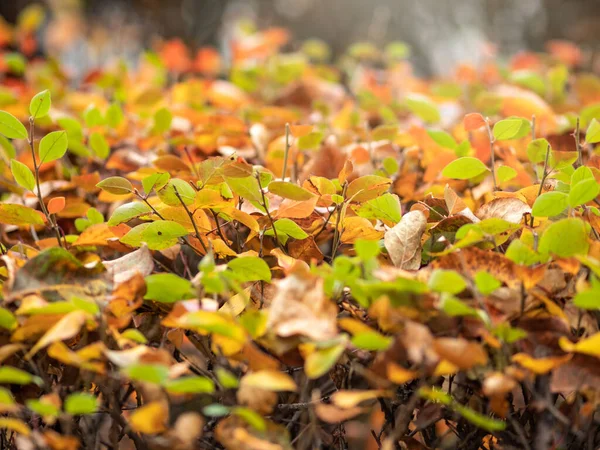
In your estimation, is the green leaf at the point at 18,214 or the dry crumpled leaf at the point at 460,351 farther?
the green leaf at the point at 18,214

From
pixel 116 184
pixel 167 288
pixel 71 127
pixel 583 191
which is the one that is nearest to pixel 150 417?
pixel 167 288

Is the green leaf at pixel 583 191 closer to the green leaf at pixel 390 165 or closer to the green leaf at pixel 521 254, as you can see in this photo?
the green leaf at pixel 521 254

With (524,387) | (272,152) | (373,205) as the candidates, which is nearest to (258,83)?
(272,152)

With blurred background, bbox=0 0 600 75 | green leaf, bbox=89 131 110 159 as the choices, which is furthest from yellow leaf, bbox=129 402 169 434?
blurred background, bbox=0 0 600 75

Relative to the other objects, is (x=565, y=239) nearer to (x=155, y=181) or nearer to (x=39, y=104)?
(x=155, y=181)

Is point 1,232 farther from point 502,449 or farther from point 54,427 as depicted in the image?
point 502,449

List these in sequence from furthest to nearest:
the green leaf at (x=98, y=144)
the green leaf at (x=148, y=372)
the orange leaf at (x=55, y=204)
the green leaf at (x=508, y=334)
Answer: the green leaf at (x=98, y=144) → the orange leaf at (x=55, y=204) → the green leaf at (x=508, y=334) → the green leaf at (x=148, y=372)

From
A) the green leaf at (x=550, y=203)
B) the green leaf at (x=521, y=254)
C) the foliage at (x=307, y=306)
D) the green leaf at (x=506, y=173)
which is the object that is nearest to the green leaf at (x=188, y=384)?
the foliage at (x=307, y=306)
